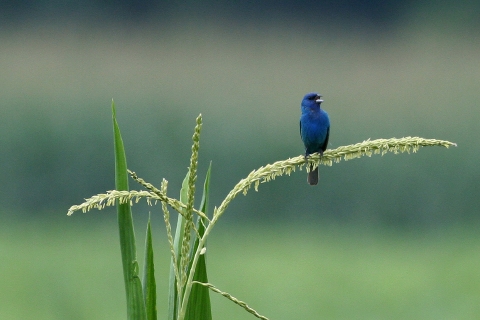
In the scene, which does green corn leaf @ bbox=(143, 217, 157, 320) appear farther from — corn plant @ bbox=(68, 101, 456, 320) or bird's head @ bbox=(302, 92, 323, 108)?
bird's head @ bbox=(302, 92, 323, 108)

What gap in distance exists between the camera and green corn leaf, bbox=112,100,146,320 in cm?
114

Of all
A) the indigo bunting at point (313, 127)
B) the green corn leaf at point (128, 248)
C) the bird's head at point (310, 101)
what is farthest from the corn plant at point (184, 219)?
the bird's head at point (310, 101)

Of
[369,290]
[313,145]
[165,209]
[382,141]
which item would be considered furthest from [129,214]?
[369,290]

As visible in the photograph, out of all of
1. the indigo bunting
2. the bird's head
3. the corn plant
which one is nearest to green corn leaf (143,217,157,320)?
the corn plant

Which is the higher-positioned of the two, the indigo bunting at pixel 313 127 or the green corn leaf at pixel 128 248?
the indigo bunting at pixel 313 127

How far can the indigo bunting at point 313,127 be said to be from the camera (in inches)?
111

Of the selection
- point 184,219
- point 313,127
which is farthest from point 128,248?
point 313,127

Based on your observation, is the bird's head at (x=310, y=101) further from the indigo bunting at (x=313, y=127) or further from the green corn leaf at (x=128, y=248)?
the green corn leaf at (x=128, y=248)

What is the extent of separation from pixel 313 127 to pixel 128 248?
1.77 meters

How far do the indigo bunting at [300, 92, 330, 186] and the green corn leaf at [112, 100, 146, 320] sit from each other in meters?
1.56

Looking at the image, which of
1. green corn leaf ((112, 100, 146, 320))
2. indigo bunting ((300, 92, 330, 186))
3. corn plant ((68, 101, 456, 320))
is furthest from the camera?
indigo bunting ((300, 92, 330, 186))

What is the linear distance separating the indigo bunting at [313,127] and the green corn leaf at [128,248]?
1.56m

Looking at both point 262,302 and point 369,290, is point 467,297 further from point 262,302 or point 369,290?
point 262,302

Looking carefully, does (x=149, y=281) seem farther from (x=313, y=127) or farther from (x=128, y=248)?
(x=313, y=127)
